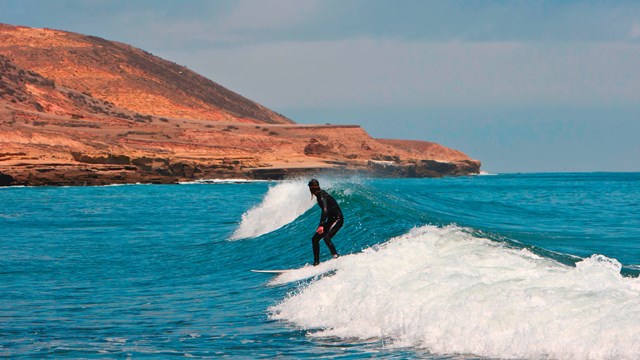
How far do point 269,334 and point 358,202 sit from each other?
17540 millimetres

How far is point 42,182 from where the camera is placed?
3452 inches

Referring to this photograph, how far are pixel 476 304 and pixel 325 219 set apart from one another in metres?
6.85

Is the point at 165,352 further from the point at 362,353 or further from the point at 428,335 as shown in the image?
the point at 428,335

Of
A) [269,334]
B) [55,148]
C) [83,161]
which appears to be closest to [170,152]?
[55,148]

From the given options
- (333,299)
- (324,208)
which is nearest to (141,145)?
(324,208)

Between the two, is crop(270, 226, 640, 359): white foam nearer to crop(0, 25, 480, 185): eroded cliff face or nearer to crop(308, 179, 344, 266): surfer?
crop(308, 179, 344, 266): surfer

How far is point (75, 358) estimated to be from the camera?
1101 centimetres

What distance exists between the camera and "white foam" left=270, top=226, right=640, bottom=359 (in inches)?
389

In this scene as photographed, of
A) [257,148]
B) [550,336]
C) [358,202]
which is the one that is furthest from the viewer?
[257,148]

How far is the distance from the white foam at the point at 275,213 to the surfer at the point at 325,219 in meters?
11.0

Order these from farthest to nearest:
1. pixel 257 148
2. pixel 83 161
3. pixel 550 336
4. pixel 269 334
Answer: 1. pixel 257 148
2. pixel 83 161
3. pixel 269 334
4. pixel 550 336

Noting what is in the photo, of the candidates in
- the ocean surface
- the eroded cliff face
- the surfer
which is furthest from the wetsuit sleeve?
the eroded cliff face

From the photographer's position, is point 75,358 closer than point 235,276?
Yes

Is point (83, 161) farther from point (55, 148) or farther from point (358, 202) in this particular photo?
point (358, 202)
